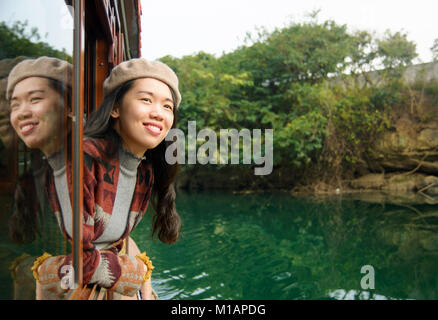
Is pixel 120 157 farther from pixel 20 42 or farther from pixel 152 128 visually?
pixel 20 42

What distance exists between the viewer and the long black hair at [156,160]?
1097mm

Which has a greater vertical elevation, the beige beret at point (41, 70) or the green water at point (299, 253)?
the beige beret at point (41, 70)

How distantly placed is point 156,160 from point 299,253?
4099mm

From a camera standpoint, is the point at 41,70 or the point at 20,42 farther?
the point at 41,70

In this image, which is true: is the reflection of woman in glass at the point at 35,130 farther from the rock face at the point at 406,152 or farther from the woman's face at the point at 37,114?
the rock face at the point at 406,152

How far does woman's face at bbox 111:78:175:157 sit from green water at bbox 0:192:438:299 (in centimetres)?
272

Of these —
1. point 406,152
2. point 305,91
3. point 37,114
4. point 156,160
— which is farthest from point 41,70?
point 406,152

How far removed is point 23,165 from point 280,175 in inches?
430

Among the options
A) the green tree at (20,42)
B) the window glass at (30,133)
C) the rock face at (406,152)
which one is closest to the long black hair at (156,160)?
the window glass at (30,133)

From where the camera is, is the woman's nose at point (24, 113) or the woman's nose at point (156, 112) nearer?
the woman's nose at point (24, 113)

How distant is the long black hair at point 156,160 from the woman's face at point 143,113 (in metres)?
0.02

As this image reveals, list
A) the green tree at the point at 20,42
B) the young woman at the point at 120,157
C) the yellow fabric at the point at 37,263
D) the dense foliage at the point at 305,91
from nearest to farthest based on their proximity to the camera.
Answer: the green tree at the point at 20,42, the yellow fabric at the point at 37,263, the young woman at the point at 120,157, the dense foliage at the point at 305,91

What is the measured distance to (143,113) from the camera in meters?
1.09

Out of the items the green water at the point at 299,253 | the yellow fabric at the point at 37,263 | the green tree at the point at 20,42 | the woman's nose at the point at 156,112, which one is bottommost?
the green water at the point at 299,253
